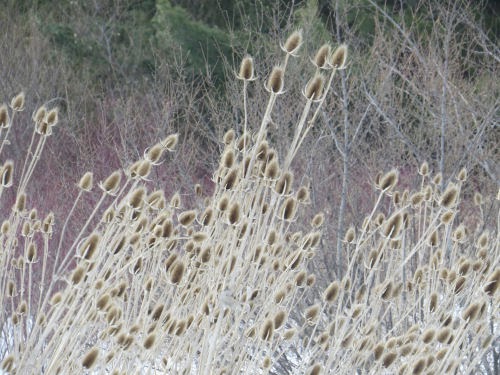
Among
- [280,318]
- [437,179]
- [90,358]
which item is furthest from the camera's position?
[437,179]

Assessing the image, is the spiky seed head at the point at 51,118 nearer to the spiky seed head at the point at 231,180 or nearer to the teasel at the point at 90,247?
the teasel at the point at 90,247

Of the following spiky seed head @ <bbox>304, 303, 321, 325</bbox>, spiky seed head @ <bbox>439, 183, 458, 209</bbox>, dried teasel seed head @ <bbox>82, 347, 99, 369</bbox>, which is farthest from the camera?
spiky seed head @ <bbox>439, 183, 458, 209</bbox>

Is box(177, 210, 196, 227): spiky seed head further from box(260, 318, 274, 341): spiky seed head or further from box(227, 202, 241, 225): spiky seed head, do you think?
box(260, 318, 274, 341): spiky seed head

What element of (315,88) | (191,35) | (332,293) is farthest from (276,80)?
(191,35)

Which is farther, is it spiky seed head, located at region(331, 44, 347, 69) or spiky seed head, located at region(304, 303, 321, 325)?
spiky seed head, located at region(304, 303, 321, 325)

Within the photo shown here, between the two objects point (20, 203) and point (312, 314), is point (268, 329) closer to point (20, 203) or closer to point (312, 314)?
point (312, 314)

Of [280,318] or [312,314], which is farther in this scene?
[312,314]

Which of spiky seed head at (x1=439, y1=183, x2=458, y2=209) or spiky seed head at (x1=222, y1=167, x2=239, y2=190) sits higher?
spiky seed head at (x1=222, y1=167, x2=239, y2=190)

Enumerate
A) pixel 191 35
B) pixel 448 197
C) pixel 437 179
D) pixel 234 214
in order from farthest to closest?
pixel 191 35, pixel 437 179, pixel 448 197, pixel 234 214

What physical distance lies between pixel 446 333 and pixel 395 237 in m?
0.45

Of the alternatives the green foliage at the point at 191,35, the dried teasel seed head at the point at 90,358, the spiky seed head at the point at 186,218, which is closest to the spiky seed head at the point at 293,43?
the spiky seed head at the point at 186,218

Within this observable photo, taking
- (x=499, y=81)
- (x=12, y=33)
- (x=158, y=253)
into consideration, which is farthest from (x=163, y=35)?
(x=158, y=253)

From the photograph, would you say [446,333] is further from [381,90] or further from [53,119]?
[381,90]

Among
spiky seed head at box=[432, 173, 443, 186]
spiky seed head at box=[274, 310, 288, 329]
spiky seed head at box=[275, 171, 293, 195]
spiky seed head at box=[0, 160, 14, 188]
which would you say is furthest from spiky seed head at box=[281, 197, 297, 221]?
spiky seed head at box=[432, 173, 443, 186]
